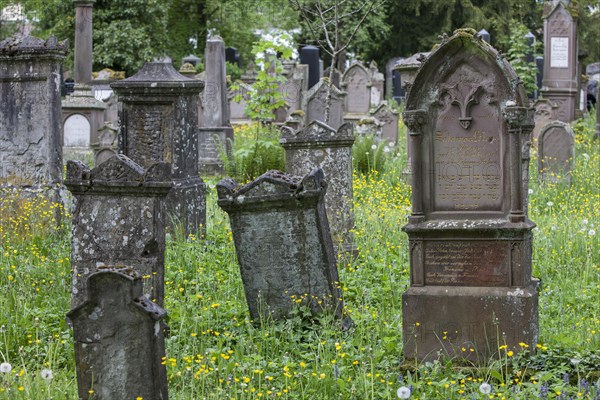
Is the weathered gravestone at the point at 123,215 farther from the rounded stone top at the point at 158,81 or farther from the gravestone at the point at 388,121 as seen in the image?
the gravestone at the point at 388,121

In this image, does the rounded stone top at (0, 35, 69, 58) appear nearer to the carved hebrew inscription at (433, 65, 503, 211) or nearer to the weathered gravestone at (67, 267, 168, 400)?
the carved hebrew inscription at (433, 65, 503, 211)

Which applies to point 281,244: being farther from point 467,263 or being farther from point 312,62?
point 312,62

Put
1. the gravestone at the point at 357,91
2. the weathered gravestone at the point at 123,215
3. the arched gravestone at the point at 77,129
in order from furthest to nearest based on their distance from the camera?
the gravestone at the point at 357,91 < the arched gravestone at the point at 77,129 < the weathered gravestone at the point at 123,215

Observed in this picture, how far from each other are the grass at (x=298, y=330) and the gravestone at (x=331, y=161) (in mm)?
237

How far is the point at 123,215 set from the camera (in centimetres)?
816

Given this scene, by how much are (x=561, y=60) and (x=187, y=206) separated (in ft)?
55.7

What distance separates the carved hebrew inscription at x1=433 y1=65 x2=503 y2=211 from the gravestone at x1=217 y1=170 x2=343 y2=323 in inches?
39.3

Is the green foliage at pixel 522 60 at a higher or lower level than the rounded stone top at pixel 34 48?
higher

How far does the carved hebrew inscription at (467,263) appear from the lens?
7.46m

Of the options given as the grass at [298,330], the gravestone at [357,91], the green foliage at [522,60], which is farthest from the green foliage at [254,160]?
the green foliage at [522,60]

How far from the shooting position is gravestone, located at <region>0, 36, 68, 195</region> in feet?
38.3

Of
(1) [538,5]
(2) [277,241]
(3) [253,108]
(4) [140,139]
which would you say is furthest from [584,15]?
(2) [277,241]

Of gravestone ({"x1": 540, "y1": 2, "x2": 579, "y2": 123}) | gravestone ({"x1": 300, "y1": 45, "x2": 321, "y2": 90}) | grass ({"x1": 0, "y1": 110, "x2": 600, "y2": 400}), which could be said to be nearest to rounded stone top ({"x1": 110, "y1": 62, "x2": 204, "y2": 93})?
grass ({"x1": 0, "y1": 110, "x2": 600, "y2": 400})

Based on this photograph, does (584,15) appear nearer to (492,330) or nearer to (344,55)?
(344,55)
